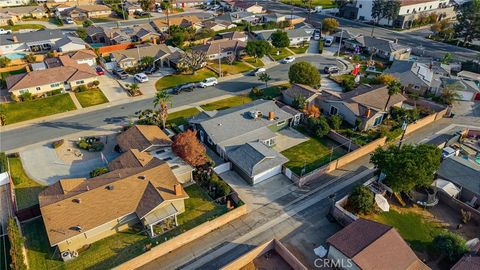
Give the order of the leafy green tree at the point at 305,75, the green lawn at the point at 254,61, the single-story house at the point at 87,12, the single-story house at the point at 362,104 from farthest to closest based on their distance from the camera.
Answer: the single-story house at the point at 87,12 < the green lawn at the point at 254,61 < the leafy green tree at the point at 305,75 < the single-story house at the point at 362,104

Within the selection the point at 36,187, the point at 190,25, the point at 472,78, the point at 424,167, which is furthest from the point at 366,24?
the point at 36,187

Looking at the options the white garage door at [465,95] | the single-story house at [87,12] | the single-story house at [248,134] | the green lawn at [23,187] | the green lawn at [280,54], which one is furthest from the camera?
the single-story house at [87,12]

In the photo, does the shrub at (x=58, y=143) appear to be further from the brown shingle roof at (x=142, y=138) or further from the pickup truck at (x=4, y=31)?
the pickup truck at (x=4, y=31)

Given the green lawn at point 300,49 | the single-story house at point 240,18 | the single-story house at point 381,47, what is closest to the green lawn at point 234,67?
the green lawn at point 300,49

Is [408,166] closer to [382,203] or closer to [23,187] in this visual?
[382,203]

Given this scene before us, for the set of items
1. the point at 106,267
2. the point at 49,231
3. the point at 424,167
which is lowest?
the point at 106,267

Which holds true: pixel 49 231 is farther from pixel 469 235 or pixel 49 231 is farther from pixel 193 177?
pixel 469 235

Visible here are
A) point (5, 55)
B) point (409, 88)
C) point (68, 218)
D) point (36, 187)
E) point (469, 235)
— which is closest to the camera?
point (68, 218)
